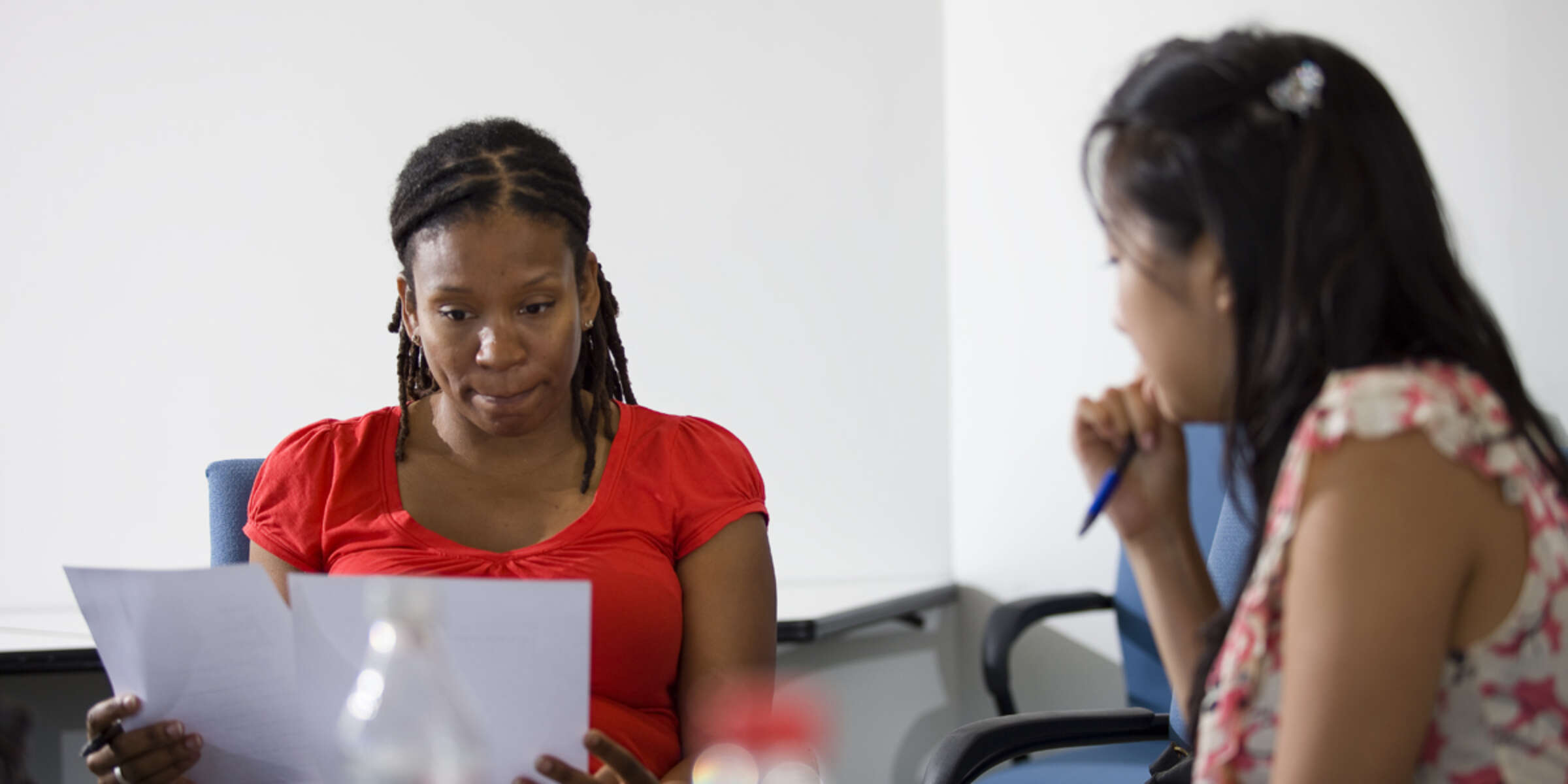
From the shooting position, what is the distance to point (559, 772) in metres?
0.86

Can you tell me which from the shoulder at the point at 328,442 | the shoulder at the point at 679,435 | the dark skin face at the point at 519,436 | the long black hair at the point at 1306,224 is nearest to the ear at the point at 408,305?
the dark skin face at the point at 519,436

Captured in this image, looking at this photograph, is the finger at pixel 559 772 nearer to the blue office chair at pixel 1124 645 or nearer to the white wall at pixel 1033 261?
the blue office chair at pixel 1124 645

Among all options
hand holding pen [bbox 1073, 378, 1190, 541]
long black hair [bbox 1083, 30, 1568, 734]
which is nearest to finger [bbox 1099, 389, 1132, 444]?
hand holding pen [bbox 1073, 378, 1190, 541]

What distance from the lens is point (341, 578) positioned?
0.85m

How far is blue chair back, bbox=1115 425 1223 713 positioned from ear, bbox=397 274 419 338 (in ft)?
3.42

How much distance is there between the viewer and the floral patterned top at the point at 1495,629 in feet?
2.17

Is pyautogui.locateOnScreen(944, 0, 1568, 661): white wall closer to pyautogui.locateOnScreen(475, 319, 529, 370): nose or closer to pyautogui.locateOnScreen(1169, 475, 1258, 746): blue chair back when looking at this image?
pyautogui.locateOnScreen(1169, 475, 1258, 746): blue chair back

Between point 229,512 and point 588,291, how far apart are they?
0.49m

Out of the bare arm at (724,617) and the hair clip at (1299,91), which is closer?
the hair clip at (1299,91)

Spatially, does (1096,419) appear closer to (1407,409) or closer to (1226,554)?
(1407,409)

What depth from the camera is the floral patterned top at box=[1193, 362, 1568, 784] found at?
66 cm

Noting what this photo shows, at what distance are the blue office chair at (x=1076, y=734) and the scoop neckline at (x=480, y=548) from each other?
0.43 metres

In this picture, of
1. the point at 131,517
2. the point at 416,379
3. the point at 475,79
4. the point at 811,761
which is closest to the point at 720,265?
the point at 475,79

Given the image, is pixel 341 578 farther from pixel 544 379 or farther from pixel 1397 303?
pixel 1397 303
